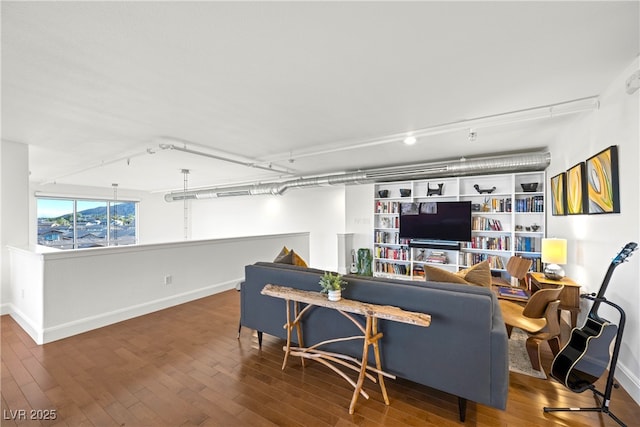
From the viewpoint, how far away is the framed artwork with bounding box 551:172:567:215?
3.30m

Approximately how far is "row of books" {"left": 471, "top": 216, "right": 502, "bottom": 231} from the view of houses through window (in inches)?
404

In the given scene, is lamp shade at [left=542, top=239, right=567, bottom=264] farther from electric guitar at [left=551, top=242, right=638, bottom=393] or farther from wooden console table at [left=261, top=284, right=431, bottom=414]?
wooden console table at [left=261, top=284, right=431, bottom=414]

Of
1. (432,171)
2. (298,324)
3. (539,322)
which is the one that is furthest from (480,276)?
(432,171)

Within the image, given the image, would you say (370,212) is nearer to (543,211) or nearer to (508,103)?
(543,211)

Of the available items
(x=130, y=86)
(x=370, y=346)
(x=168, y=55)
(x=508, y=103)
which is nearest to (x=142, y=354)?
(x=370, y=346)

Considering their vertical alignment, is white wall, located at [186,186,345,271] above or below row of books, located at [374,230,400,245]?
above

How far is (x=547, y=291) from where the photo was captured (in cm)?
227

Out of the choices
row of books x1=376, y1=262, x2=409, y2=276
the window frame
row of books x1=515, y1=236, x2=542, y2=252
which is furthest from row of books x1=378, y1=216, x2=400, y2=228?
the window frame

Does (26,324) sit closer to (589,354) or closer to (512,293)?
(589,354)

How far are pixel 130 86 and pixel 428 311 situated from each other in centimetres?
303

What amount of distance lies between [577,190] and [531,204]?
188 centimetres

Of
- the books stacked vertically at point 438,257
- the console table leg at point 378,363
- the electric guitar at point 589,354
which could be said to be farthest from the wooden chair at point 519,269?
the console table leg at point 378,363

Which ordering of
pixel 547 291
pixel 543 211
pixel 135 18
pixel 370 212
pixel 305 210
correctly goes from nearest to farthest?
pixel 135 18
pixel 547 291
pixel 543 211
pixel 370 212
pixel 305 210

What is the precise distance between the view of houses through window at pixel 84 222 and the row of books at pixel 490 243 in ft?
33.5
